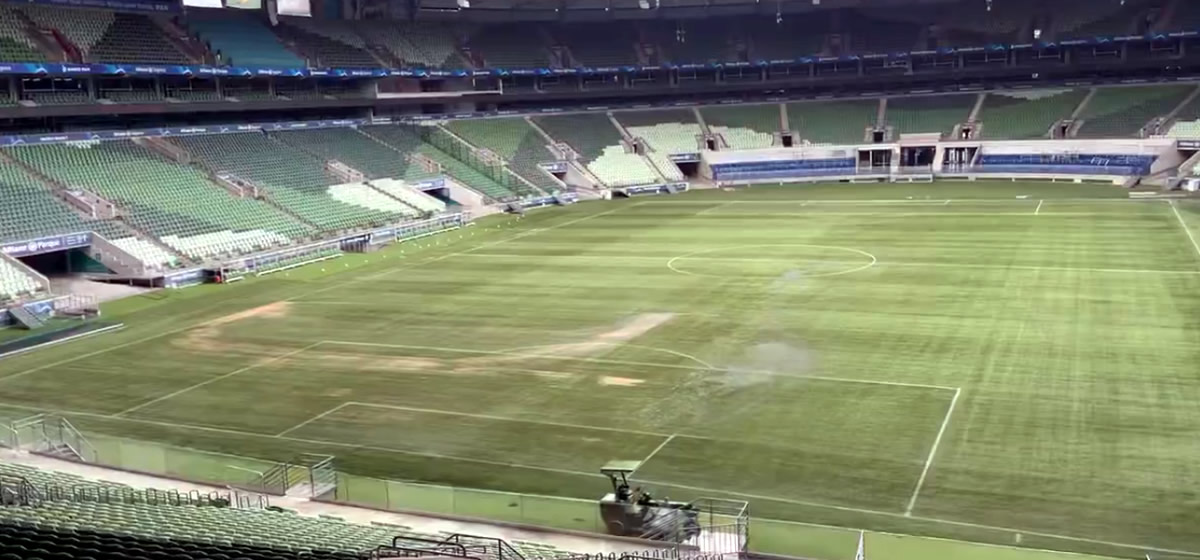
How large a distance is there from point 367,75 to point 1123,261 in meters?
47.2

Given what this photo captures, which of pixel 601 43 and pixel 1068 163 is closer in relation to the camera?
pixel 1068 163

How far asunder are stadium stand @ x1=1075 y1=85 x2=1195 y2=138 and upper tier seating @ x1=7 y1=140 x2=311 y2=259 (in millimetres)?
52373

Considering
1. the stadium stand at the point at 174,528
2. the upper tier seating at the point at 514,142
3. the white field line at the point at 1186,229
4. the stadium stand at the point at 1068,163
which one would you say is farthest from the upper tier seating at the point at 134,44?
the stadium stand at the point at 1068,163

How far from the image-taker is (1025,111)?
70562 millimetres

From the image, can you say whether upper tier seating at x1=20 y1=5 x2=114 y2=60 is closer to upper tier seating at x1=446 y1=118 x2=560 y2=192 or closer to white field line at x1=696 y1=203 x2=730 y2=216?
upper tier seating at x1=446 y1=118 x2=560 y2=192

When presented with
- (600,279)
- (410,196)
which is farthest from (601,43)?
(600,279)

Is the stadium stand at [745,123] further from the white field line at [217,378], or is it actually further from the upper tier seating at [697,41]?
the white field line at [217,378]

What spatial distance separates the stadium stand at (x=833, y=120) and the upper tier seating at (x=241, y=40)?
3764cm

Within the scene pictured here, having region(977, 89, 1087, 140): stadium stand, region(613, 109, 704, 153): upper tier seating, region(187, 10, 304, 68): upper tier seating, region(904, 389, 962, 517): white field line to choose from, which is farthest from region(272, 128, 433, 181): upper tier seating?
region(904, 389, 962, 517): white field line

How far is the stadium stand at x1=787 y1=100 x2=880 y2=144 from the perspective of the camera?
73625 millimetres

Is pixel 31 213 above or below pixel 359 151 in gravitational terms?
below

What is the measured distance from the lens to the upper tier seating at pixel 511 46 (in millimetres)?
75562

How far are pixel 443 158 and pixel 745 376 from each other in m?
45.9

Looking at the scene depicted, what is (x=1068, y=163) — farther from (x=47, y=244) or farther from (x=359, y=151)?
(x=47, y=244)
